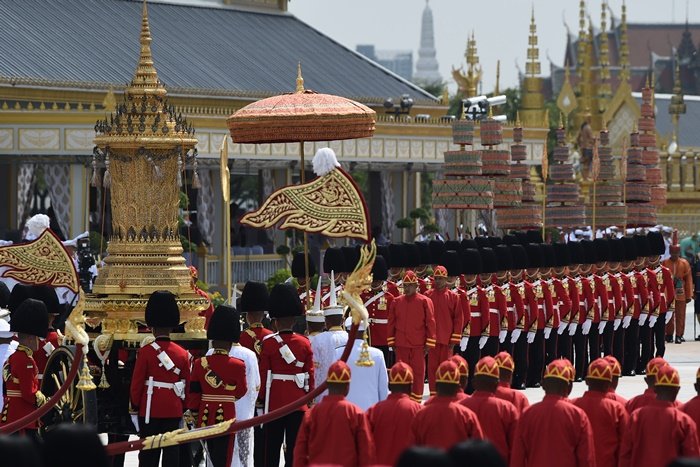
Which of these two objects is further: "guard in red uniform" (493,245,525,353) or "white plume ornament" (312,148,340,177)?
"guard in red uniform" (493,245,525,353)

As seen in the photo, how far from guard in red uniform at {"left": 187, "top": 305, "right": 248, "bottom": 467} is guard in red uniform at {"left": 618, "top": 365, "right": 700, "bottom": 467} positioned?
115 inches

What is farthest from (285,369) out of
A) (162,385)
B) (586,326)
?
(586,326)

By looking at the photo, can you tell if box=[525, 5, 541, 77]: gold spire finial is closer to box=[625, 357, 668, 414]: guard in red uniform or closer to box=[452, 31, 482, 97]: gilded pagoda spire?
box=[452, 31, 482, 97]: gilded pagoda spire

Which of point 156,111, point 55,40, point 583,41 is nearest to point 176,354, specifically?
point 156,111

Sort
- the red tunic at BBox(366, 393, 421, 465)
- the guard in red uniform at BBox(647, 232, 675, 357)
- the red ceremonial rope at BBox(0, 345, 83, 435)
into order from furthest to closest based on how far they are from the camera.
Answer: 1. the guard in red uniform at BBox(647, 232, 675, 357)
2. the red ceremonial rope at BBox(0, 345, 83, 435)
3. the red tunic at BBox(366, 393, 421, 465)

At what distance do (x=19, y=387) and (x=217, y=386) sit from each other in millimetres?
1309

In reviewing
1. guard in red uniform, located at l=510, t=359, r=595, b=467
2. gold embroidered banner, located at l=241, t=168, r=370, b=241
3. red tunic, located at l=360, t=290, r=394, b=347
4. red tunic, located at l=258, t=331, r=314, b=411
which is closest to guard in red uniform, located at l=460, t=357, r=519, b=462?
guard in red uniform, located at l=510, t=359, r=595, b=467

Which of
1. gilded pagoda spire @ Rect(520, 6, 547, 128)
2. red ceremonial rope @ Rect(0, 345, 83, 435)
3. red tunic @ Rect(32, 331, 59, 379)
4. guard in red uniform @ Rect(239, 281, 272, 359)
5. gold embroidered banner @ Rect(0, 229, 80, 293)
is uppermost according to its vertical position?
gilded pagoda spire @ Rect(520, 6, 547, 128)

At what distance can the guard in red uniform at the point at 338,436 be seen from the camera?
1212 centimetres

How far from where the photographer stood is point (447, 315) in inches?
784

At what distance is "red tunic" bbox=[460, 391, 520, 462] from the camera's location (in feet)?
41.2

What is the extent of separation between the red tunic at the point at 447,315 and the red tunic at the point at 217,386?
18.9 ft

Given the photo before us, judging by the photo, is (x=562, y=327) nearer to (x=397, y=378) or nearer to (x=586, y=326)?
(x=586, y=326)

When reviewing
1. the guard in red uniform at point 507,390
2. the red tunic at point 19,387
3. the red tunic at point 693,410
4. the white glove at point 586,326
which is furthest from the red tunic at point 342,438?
the white glove at point 586,326
